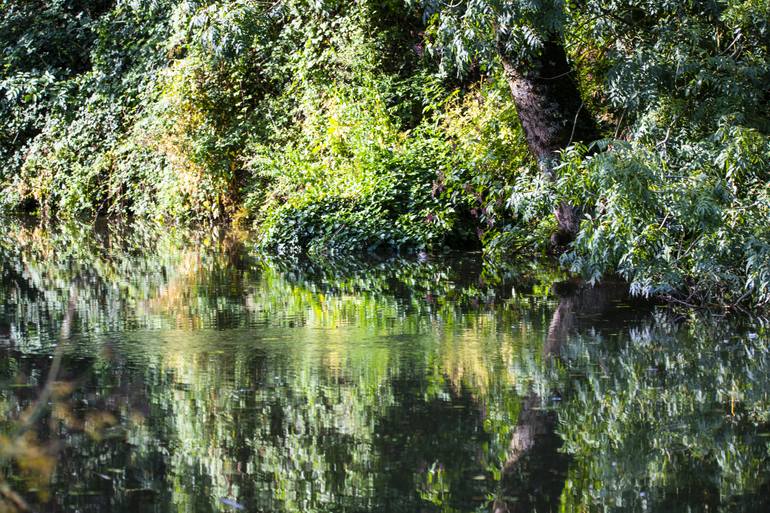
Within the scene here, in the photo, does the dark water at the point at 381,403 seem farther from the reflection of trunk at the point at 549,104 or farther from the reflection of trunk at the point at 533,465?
the reflection of trunk at the point at 549,104

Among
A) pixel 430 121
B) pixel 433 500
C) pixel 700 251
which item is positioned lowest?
pixel 433 500

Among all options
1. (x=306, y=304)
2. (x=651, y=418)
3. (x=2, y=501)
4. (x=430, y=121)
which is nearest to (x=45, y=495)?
(x=2, y=501)

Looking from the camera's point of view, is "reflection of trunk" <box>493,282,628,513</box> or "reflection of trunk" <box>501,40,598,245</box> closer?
"reflection of trunk" <box>493,282,628,513</box>

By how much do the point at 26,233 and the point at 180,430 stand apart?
1632 centimetres

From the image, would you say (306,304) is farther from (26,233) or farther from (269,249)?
(26,233)

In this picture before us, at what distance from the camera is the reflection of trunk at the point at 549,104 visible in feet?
44.2

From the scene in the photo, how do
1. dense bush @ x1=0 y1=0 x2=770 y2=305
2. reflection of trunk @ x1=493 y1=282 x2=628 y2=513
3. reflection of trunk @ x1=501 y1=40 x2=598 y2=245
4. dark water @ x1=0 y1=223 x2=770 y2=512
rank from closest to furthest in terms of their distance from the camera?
1. reflection of trunk @ x1=493 y1=282 x2=628 y2=513
2. dark water @ x1=0 y1=223 x2=770 y2=512
3. dense bush @ x1=0 y1=0 x2=770 y2=305
4. reflection of trunk @ x1=501 y1=40 x2=598 y2=245

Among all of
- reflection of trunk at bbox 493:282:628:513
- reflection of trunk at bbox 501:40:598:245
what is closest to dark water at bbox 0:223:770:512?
reflection of trunk at bbox 493:282:628:513

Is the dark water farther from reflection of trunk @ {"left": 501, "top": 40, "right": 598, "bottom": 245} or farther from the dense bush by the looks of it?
reflection of trunk @ {"left": 501, "top": 40, "right": 598, "bottom": 245}

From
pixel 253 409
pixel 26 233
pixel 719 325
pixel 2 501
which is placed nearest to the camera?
pixel 2 501

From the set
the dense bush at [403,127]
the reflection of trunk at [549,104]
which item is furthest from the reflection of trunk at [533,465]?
the reflection of trunk at [549,104]

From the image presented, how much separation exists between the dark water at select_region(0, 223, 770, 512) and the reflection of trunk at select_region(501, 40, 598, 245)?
8.05ft

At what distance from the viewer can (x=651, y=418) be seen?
20.2 feet

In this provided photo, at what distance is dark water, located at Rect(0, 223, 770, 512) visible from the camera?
16.3ft
